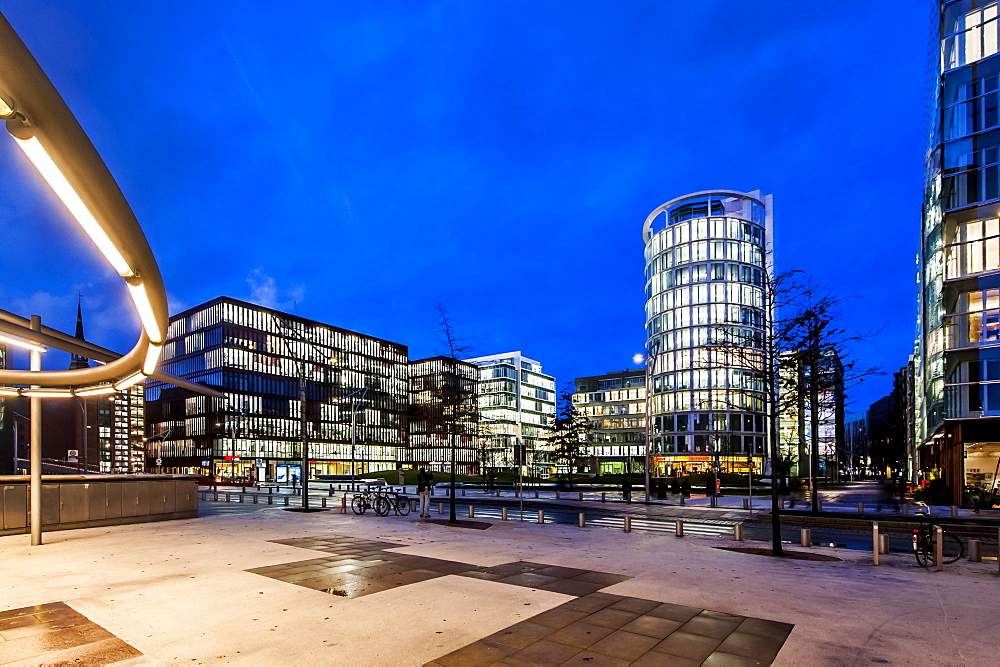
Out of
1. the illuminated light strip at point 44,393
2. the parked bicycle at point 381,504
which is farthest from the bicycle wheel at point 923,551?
the illuminated light strip at point 44,393

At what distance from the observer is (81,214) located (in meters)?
5.20

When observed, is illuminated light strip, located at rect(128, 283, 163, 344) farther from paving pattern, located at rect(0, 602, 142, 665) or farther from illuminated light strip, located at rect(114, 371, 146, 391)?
illuminated light strip, located at rect(114, 371, 146, 391)

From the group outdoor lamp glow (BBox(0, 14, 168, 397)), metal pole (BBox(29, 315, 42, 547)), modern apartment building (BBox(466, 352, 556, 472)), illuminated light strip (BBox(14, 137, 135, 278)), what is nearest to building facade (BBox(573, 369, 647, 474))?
modern apartment building (BBox(466, 352, 556, 472))

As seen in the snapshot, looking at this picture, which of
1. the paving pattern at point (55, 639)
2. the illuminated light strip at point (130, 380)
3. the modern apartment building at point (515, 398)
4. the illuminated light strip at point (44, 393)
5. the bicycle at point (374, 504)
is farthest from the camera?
the modern apartment building at point (515, 398)

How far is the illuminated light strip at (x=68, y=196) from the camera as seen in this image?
4148 millimetres

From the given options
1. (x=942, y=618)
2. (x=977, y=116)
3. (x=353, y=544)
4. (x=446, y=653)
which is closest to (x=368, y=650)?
(x=446, y=653)

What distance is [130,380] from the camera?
1838cm

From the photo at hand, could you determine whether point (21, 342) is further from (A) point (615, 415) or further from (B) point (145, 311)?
(A) point (615, 415)

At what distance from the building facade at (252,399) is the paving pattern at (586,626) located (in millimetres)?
81052

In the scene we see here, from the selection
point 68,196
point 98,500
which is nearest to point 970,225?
point 68,196

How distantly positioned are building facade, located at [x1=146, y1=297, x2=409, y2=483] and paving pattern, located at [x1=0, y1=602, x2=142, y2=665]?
83.0 meters

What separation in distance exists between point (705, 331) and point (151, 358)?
87.7 m

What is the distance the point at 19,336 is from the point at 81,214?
1424 cm

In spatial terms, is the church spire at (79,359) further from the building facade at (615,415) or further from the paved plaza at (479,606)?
the building facade at (615,415)
